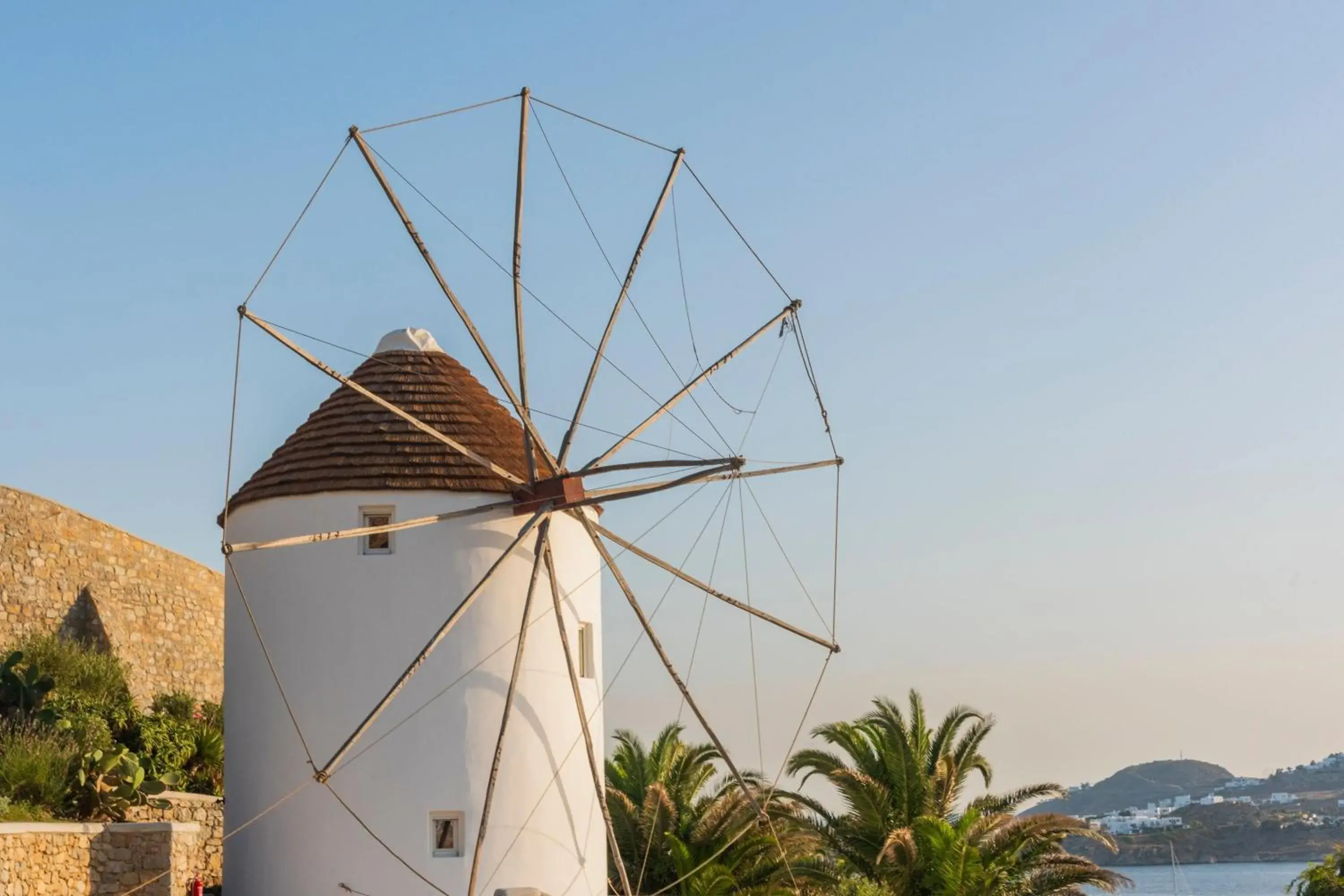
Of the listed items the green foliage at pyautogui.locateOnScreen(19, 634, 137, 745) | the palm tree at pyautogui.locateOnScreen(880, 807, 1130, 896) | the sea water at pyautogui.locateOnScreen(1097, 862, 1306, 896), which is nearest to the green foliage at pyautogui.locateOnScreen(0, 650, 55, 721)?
the green foliage at pyautogui.locateOnScreen(19, 634, 137, 745)

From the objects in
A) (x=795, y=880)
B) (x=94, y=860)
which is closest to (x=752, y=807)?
(x=795, y=880)

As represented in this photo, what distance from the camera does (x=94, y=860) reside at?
53.9 ft

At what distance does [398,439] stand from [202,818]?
21.0ft

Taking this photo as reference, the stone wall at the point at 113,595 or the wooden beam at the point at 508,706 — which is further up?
the stone wall at the point at 113,595

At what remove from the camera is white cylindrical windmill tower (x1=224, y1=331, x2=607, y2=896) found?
628 inches

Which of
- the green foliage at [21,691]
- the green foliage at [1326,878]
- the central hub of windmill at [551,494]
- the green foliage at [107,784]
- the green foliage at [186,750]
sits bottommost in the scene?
the green foliage at [1326,878]

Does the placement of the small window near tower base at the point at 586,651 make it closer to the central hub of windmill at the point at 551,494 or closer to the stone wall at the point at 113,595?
the central hub of windmill at the point at 551,494

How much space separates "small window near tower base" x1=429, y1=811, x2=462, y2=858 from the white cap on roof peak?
537cm

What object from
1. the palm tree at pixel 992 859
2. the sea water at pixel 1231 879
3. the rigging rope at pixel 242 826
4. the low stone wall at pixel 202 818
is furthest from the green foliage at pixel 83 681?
the sea water at pixel 1231 879

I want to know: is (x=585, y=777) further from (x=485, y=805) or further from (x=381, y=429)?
(x=381, y=429)

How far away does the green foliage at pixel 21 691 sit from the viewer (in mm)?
20516

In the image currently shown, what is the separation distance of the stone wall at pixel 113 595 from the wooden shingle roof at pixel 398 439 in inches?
427

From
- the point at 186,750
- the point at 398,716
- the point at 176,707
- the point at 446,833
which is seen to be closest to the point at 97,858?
the point at 398,716

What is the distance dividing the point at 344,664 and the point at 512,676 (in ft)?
5.90
